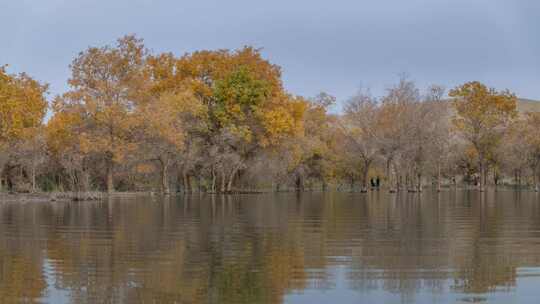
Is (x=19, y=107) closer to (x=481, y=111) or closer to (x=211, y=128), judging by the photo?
(x=211, y=128)

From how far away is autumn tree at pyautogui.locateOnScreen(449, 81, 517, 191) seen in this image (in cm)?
7781

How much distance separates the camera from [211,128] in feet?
185

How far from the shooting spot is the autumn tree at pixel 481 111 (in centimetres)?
7781

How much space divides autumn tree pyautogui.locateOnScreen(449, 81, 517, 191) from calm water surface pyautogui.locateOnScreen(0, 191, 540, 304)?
2398 inches

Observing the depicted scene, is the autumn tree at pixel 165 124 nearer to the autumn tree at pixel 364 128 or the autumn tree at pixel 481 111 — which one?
the autumn tree at pixel 364 128

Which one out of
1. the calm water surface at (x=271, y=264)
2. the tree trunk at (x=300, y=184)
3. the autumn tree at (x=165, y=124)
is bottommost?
the calm water surface at (x=271, y=264)

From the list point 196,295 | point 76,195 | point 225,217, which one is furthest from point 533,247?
point 76,195

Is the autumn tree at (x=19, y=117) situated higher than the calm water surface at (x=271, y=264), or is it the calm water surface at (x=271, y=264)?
the autumn tree at (x=19, y=117)

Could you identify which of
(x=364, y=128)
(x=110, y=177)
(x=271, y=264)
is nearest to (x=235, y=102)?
(x=110, y=177)

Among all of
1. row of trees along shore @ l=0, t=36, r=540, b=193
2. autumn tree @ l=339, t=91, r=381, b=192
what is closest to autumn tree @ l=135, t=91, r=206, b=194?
row of trees along shore @ l=0, t=36, r=540, b=193

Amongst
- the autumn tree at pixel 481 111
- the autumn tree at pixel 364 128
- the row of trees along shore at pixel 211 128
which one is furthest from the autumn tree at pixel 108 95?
the autumn tree at pixel 481 111

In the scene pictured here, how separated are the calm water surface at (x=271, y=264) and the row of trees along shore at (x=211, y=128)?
2790 cm

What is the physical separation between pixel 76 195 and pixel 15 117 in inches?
244

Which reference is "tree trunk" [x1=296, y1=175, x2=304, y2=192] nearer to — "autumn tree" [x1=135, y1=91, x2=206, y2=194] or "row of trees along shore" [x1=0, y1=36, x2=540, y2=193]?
"row of trees along shore" [x1=0, y1=36, x2=540, y2=193]
